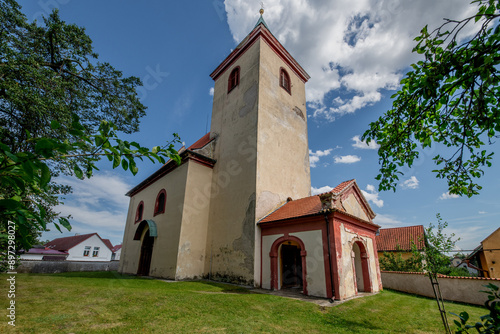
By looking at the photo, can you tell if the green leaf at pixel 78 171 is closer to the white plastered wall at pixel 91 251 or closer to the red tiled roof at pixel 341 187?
the red tiled roof at pixel 341 187

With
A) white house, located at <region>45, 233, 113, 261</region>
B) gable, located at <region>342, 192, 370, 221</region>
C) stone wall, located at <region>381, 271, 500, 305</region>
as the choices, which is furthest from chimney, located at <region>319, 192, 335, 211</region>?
white house, located at <region>45, 233, 113, 261</region>

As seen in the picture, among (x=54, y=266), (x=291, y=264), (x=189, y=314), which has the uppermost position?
(x=291, y=264)

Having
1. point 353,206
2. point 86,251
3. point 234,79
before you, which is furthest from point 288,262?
point 86,251

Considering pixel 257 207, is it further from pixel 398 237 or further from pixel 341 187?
pixel 398 237

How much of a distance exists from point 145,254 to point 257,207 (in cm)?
958

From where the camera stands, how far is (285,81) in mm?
17172

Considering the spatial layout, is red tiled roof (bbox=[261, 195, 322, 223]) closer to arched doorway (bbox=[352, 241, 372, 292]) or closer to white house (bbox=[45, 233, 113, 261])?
arched doorway (bbox=[352, 241, 372, 292])

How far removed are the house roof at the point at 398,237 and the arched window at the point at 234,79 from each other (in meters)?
19.0

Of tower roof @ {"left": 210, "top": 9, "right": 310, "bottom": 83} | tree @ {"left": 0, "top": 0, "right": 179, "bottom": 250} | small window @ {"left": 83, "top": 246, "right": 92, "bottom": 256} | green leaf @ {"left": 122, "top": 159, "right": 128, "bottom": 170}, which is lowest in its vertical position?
small window @ {"left": 83, "top": 246, "right": 92, "bottom": 256}

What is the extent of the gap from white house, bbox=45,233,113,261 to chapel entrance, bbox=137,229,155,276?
3000 cm

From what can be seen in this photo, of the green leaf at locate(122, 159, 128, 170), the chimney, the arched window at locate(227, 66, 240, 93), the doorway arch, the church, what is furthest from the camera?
the arched window at locate(227, 66, 240, 93)

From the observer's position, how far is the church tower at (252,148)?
1183cm

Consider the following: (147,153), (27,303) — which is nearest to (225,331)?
(147,153)

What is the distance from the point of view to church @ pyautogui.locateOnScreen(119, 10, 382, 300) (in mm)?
9430
